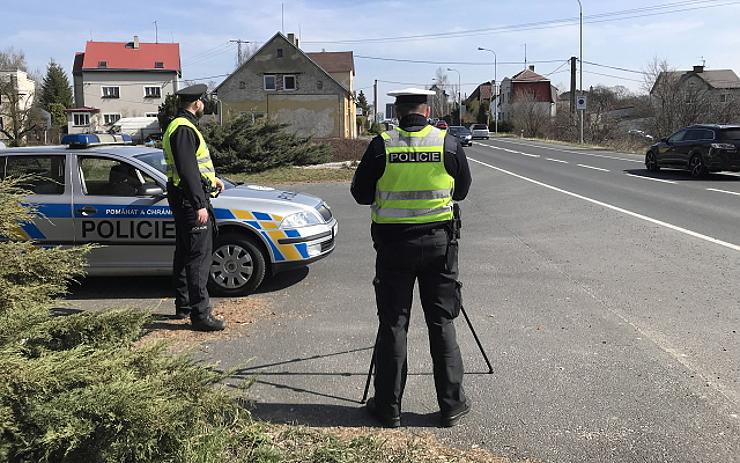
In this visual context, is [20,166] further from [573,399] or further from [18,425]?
[573,399]

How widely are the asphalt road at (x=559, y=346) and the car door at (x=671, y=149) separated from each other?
35.3ft

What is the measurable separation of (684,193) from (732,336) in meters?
10.8

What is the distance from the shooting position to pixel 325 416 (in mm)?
3766

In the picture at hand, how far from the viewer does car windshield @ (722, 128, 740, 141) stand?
59.9 ft

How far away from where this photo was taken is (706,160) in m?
18.5

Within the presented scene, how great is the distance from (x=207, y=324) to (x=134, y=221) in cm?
171

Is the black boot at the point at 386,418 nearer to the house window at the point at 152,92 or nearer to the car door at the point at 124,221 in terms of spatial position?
the car door at the point at 124,221

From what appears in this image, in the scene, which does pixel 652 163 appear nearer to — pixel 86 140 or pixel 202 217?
pixel 86 140

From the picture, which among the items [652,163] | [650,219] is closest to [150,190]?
[650,219]

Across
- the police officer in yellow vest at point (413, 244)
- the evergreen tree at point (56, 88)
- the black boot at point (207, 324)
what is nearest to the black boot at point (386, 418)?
the police officer in yellow vest at point (413, 244)

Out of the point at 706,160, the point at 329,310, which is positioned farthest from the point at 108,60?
the point at 329,310

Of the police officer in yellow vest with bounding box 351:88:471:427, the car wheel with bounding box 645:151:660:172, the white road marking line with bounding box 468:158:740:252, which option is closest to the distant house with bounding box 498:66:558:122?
the car wheel with bounding box 645:151:660:172

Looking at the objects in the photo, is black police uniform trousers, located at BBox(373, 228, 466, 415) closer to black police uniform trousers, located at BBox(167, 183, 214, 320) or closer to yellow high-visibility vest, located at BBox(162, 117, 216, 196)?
black police uniform trousers, located at BBox(167, 183, 214, 320)

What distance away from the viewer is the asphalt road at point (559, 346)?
3.56 meters
